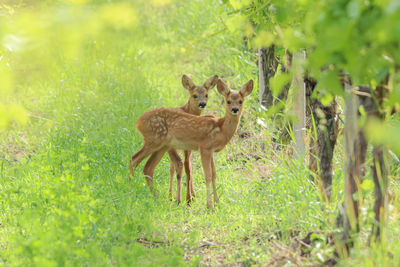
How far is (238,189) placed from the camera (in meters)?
6.35

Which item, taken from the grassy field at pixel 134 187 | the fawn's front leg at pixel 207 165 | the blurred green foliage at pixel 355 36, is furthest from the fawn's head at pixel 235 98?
the blurred green foliage at pixel 355 36

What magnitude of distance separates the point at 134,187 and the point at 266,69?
8.69ft

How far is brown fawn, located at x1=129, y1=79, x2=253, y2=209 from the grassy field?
0.30m

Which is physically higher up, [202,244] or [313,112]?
[313,112]

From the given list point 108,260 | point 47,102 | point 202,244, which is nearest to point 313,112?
point 202,244

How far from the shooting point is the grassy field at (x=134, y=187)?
4.13 meters

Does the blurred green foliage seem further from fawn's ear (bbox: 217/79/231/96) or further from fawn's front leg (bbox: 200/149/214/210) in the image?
fawn's ear (bbox: 217/79/231/96)

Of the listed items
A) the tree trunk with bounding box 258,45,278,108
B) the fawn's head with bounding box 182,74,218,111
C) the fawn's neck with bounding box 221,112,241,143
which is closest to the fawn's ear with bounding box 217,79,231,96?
the fawn's neck with bounding box 221,112,241,143

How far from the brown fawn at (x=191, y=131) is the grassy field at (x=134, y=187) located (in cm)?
30

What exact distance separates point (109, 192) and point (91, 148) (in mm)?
1653

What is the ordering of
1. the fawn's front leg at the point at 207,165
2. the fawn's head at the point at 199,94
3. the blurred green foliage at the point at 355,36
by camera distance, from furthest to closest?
1. the fawn's head at the point at 199,94
2. the fawn's front leg at the point at 207,165
3. the blurred green foliage at the point at 355,36

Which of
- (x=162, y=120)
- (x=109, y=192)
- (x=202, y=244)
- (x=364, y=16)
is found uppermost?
(x=364, y=16)

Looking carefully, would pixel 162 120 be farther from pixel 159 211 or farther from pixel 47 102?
pixel 47 102

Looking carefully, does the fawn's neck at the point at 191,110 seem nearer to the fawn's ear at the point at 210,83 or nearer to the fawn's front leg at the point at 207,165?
the fawn's ear at the point at 210,83
